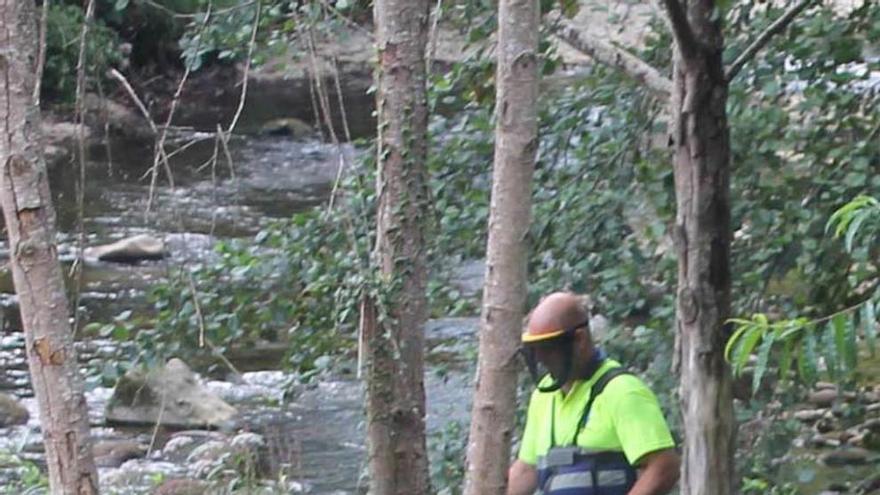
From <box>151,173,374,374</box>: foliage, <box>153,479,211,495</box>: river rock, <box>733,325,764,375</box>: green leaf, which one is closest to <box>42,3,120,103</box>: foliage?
<box>151,173,374,374</box>: foliage

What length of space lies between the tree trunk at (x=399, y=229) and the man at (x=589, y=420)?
3.07 feet

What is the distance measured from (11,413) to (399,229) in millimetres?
7245

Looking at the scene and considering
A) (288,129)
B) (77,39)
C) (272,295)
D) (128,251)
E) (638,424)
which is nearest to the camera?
(638,424)

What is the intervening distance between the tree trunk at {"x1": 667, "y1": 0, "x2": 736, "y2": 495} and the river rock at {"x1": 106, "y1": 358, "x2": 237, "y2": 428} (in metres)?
7.92

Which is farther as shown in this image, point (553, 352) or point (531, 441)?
point (531, 441)

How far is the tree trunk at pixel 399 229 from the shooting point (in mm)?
5684

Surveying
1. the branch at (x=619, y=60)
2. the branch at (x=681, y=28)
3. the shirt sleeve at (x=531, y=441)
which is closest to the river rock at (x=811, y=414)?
the branch at (x=619, y=60)

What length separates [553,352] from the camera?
15.9ft

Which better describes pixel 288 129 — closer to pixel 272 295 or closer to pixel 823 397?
pixel 823 397

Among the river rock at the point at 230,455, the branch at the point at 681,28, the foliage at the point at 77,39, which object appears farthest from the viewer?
the river rock at the point at 230,455

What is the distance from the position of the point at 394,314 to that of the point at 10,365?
8.65 metres

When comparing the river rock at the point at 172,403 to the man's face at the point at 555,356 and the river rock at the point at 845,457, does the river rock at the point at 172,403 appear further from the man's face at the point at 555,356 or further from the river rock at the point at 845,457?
the man's face at the point at 555,356

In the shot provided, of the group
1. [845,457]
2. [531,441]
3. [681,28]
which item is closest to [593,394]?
[531,441]

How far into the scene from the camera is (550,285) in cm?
650
